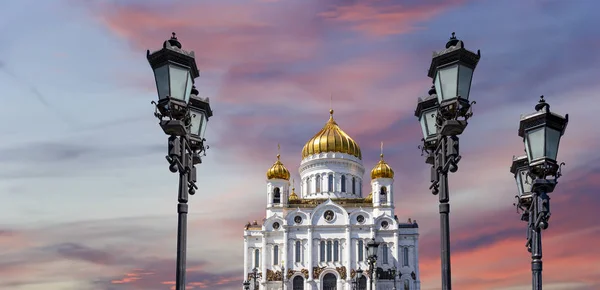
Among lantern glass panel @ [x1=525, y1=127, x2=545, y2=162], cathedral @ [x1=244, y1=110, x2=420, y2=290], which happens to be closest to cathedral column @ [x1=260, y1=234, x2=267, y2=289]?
cathedral @ [x1=244, y1=110, x2=420, y2=290]

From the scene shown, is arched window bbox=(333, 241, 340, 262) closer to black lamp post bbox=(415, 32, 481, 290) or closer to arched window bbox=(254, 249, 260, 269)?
arched window bbox=(254, 249, 260, 269)

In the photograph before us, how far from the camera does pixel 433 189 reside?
37.6ft

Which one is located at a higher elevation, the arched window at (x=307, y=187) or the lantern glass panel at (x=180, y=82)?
the arched window at (x=307, y=187)

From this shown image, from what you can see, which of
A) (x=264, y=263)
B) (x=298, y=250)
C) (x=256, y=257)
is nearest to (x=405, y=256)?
(x=298, y=250)

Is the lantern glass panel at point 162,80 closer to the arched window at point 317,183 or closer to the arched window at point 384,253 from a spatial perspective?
the arched window at point 384,253

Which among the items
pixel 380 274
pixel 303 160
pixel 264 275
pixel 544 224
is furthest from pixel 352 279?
pixel 544 224

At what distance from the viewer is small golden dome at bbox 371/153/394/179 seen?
70.3 meters

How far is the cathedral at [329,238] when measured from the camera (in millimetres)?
66188

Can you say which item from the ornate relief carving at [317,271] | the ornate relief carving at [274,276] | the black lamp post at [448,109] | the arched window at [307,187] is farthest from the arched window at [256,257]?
the black lamp post at [448,109]

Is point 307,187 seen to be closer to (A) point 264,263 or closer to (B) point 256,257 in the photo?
(B) point 256,257

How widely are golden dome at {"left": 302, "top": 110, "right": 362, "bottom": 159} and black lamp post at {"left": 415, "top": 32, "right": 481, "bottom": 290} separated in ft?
205

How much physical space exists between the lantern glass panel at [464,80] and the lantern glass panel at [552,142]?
1821 millimetres

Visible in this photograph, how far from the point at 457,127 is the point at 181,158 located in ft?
13.8

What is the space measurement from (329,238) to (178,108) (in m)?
57.8
